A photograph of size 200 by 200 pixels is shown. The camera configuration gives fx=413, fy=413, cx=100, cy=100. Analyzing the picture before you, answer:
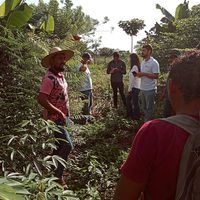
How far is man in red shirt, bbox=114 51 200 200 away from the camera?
1.62 meters

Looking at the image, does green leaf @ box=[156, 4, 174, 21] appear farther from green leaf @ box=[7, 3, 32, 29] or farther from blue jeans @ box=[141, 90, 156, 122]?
green leaf @ box=[7, 3, 32, 29]

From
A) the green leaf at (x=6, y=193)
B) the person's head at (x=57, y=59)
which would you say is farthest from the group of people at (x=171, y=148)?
the person's head at (x=57, y=59)

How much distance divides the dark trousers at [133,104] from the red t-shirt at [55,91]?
12.9 feet

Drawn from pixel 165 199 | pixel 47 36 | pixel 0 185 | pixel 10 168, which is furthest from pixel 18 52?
pixel 165 199

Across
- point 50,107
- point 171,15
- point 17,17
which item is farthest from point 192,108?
point 171,15

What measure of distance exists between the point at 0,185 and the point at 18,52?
4020 mm

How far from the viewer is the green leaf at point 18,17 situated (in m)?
6.14

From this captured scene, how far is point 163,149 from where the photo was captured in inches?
64.1

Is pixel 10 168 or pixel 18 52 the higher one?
pixel 18 52

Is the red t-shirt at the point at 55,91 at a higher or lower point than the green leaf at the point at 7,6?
lower

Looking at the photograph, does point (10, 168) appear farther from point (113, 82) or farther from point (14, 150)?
point (113, 82)

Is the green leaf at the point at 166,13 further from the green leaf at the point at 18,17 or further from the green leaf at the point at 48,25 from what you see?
the green leaf at the point at 18,17

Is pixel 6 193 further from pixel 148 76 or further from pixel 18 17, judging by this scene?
pixel 148 76

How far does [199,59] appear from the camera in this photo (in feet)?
5.55
